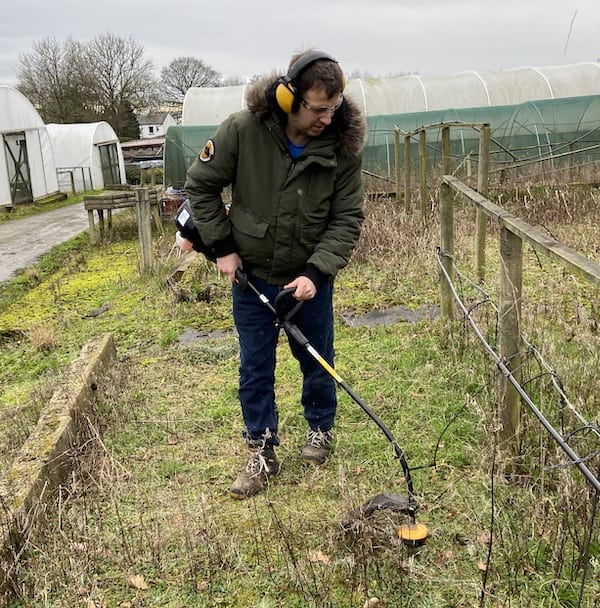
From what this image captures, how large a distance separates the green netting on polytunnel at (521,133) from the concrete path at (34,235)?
7.62m

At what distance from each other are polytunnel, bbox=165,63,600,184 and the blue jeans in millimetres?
13468

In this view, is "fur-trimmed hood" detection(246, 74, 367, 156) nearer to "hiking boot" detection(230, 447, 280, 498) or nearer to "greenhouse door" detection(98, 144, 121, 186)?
"hiking boot" detection(230, 447, 280, 498)

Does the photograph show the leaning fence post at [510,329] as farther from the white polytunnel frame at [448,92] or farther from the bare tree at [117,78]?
the bare tree at [117,78]

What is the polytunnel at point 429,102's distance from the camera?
16547 millimetres

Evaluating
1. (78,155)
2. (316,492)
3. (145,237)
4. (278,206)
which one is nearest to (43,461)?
(316,492)

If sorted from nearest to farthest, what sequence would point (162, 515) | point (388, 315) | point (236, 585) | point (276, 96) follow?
point (236, 585), point (276, 96), point (162, 515), point (388, 315)

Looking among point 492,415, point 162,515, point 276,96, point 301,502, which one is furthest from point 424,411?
point 276,96

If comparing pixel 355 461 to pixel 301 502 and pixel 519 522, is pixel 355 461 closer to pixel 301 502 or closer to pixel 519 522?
pixel 301 502

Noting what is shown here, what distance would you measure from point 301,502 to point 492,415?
106 centimetres

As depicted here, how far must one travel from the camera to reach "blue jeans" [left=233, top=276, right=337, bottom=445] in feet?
10.7

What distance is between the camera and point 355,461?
351cm

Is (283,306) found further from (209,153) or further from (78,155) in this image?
(78,155)

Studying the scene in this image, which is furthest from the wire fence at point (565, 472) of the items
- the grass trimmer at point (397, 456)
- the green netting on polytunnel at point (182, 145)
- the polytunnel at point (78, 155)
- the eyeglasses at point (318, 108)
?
the polytunnel at point (78, 155)

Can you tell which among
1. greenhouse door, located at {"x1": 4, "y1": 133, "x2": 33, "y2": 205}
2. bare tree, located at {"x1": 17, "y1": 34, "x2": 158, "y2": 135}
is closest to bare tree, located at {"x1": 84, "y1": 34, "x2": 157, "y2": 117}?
bare tree, located at {"x1": 17, "y1": 34, "x2": 158, "y2": 135}
